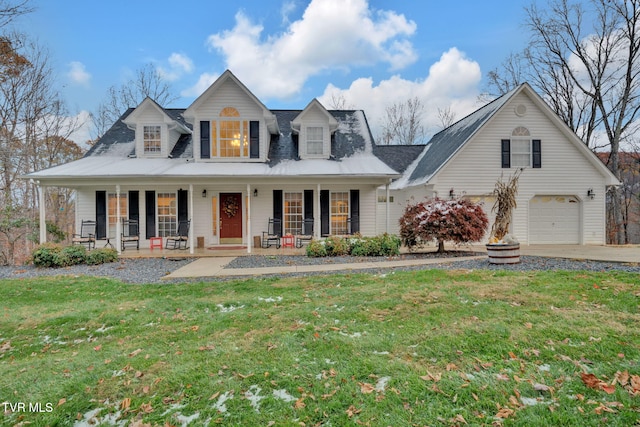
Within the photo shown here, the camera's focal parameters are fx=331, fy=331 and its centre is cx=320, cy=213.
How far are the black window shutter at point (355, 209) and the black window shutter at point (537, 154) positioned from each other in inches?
282

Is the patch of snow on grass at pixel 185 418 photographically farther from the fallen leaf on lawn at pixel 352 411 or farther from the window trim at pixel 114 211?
the window trim at pixel 114 211

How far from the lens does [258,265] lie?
354 inches

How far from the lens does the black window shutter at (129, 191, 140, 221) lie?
12.6 meters

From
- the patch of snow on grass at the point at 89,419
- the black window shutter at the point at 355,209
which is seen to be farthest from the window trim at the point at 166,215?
the patch of snow on grass at the point at 89,419

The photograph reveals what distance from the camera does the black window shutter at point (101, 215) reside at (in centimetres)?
1234

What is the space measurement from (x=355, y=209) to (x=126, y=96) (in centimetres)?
1959

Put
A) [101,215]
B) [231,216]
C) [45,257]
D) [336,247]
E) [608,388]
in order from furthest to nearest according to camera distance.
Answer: [231,216] < [101,215] < [336,247] < [45,257] < [608,388]

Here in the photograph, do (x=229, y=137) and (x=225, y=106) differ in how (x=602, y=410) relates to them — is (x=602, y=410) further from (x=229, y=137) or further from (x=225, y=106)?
(x=225, y=106)

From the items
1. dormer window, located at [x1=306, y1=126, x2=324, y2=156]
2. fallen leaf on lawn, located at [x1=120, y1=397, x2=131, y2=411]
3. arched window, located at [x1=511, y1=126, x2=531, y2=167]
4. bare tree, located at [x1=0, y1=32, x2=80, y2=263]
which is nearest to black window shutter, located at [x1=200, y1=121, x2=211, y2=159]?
dormer window, located at [x1=306, y1=126, x2=324, y2=156]

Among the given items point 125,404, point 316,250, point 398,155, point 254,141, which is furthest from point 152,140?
point 125,404

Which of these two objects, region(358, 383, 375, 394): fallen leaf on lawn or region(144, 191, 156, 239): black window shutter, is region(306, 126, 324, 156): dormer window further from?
region(358, 383, 375, 394): fallen leaf on lawn

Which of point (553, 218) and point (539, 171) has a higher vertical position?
point (539, 171)

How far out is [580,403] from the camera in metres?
2.55

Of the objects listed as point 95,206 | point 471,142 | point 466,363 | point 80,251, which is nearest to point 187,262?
point 80,251
